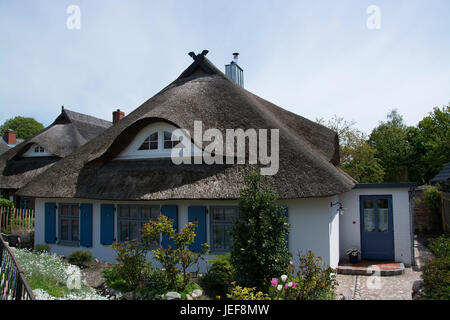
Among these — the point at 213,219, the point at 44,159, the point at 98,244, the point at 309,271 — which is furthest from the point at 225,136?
the point at 44,159

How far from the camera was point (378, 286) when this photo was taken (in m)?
7.42

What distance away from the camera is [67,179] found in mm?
9836

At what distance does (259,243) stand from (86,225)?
6.30 meters

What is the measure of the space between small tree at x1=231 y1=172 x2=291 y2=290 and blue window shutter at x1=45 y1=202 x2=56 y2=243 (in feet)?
23.5

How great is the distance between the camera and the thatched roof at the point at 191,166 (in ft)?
25.4

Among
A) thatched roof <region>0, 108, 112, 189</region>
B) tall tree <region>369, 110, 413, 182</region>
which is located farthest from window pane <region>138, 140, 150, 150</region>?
tall tree <region>369, 110, 413, 182</region>

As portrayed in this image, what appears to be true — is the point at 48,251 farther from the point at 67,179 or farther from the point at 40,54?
the point at 40,54

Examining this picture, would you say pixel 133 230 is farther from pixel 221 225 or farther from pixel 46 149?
pixel 46 149

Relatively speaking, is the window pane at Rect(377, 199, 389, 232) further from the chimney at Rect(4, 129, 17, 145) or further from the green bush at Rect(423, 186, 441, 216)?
the chimney at Rect(4, 129, 17, 145)

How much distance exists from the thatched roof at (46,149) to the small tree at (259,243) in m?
14.7

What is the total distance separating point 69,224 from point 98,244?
147 cm

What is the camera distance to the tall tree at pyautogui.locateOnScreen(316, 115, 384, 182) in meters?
22.4

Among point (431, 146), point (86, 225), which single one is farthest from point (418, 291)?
point (431, 146)

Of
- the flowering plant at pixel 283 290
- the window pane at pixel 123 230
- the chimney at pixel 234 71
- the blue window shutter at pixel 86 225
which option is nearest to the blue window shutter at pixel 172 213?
the window pane at pixel 123 230
